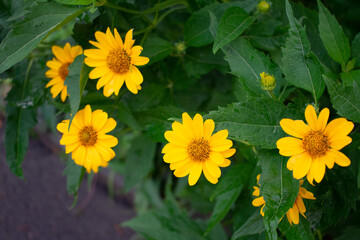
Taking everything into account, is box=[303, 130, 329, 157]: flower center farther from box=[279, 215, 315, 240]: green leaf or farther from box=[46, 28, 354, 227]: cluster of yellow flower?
box=[279, 215, 315, 240]: green leaf

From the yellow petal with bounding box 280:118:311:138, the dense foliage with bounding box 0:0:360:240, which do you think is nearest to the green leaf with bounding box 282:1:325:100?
the dense foliage with bounding box 0:0:360:240

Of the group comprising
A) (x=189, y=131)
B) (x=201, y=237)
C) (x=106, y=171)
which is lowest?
(x=106, y=171)

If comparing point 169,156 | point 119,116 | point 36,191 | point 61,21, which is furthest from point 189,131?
point 36,191

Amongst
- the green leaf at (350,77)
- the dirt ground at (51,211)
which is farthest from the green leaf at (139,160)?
the dirt ground at (51,211)

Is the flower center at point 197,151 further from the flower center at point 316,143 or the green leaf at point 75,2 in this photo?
the green leaf at point 75,2

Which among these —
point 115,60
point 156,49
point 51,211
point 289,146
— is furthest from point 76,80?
point 51,211

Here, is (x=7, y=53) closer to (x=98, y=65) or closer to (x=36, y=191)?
(x=98, y=65)
